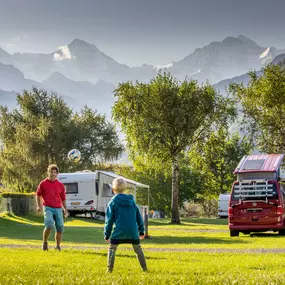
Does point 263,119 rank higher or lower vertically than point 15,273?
higher

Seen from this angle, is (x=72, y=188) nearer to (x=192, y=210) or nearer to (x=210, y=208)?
(x=210, y=208)

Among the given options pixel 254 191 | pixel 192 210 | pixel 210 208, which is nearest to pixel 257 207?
pixel 254 191

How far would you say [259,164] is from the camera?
2914 cm

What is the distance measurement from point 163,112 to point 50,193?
2647 cm

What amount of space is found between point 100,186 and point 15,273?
34390 millimetres

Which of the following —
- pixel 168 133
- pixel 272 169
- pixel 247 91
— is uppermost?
pixel 247 91

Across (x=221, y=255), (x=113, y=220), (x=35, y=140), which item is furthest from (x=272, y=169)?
(x=35, y=140)

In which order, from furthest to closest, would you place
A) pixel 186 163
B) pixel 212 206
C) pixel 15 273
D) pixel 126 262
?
pixel 212 206 < pixel 186 163 < pixel 126 262 < pixel 15 273

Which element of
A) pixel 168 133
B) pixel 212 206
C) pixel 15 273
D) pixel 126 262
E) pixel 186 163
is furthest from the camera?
pixel 212 206

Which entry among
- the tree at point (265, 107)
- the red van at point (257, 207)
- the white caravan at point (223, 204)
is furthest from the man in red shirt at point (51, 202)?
the white caravan at point (223, 204)

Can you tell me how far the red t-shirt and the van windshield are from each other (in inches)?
465

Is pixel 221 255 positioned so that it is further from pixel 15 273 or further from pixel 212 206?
pixel 212 206

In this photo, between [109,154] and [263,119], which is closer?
[263,119]

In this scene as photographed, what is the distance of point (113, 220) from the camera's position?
10.8 meters
